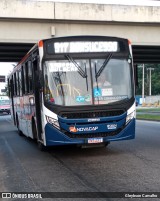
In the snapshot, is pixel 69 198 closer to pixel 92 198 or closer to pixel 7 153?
pixel 92 198

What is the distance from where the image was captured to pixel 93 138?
10.4 meters

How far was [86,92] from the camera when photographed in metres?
10.5

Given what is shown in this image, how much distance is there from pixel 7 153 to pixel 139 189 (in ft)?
21.3

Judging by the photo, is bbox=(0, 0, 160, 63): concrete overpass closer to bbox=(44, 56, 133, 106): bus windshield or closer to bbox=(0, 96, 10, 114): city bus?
bbox=(44, 56, 133, 106): bus windshield

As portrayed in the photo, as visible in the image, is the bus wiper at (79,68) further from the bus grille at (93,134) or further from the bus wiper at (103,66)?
the bus grille at (93,134)

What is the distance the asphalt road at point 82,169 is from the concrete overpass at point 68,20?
31.4 feet

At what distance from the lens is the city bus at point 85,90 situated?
10344 mm

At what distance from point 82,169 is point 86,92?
222 centimetres

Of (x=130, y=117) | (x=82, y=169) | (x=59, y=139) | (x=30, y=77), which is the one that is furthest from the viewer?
(x=30, y=77)

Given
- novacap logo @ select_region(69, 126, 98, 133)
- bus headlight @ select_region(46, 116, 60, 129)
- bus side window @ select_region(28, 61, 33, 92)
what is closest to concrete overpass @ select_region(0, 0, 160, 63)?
bus side window @ select_region(28, 61, 33, 92)

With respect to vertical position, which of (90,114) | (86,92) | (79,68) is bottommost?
(90,114)

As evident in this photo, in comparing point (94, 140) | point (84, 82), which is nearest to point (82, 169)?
point (94, 140)

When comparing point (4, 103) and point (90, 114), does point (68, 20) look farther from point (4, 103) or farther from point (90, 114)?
point (4, 103)

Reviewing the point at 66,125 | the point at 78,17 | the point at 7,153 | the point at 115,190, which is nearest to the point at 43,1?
the point at 78,17
